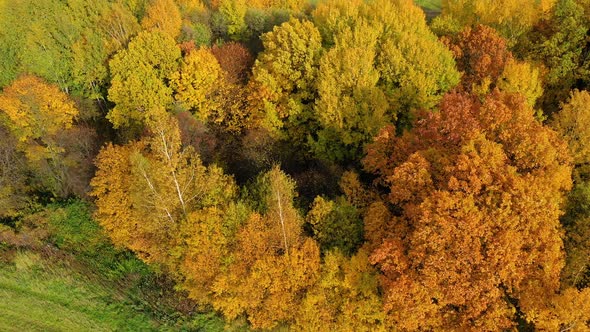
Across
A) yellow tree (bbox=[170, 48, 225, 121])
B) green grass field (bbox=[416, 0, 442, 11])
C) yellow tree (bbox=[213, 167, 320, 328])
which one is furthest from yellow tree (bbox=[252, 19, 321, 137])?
green grass field (bbox=[416, 0, 442, 11])

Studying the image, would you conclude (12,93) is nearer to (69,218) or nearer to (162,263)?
(69,218)

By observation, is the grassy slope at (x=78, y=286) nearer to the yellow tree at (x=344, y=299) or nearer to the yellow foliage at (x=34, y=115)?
the yellow foliage at (x=34, y=115)

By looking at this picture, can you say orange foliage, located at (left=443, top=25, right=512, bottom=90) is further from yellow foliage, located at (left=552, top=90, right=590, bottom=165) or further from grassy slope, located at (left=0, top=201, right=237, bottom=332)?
grassy slope, located at (left=0, top=201, right=237, bottom=332)

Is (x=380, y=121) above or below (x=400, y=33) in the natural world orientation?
below

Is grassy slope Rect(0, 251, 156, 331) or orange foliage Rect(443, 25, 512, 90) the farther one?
orange foliage Rect(443, 25, 512, 90)

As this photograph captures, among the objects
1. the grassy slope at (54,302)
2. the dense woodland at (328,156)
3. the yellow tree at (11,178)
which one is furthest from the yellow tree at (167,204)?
the yellow tree at (11,178)

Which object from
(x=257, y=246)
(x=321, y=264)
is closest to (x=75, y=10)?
(x=257, y=246)
